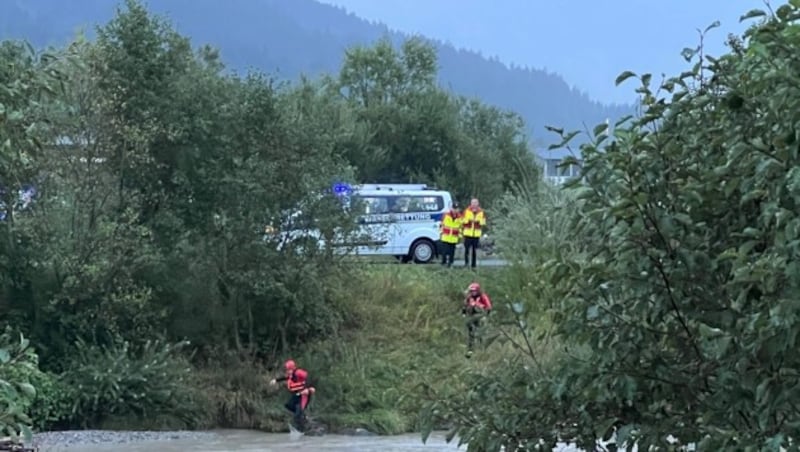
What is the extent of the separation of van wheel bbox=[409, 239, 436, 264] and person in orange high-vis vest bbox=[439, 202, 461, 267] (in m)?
2.49

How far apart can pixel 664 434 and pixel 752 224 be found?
828mm

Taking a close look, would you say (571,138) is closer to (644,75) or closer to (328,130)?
(644,75)

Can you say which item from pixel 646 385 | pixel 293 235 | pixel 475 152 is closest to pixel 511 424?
pixel 646 385

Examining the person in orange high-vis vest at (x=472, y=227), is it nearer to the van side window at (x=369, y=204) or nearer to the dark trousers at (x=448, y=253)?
the dark trousers at (x=448, y=253)

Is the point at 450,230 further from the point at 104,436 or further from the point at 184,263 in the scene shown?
the point at 104,436

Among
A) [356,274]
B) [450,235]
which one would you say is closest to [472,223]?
[450,235]

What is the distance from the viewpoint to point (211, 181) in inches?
830

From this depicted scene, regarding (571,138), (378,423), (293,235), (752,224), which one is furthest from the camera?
(293,235)

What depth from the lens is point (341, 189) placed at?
22.0 meters

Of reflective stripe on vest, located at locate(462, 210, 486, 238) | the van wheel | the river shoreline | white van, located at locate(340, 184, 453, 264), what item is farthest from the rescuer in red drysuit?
the van wheel

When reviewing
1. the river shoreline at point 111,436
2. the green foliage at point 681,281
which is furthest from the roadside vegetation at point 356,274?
the river shoreline at point 111,436

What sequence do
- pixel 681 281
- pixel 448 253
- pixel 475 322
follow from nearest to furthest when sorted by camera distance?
pixel 681 281, pixel 475 322, pixel 448 253

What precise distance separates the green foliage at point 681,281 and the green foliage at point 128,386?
15397mm

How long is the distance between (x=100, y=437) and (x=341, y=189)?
627 centimetres
